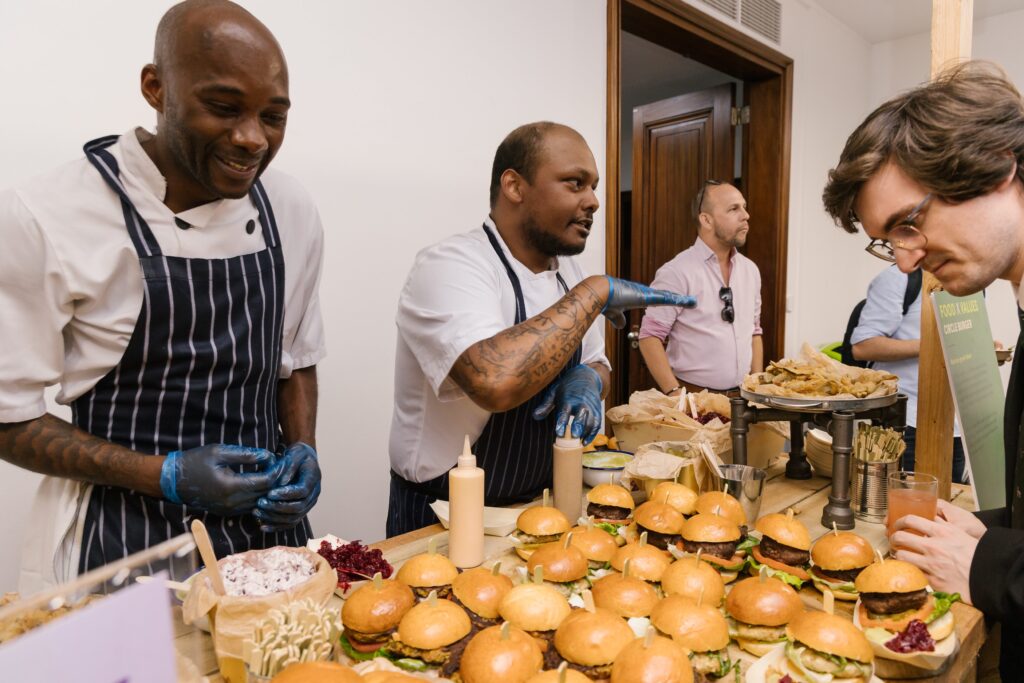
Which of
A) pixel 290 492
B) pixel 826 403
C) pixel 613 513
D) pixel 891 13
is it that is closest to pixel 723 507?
pixel 613 513

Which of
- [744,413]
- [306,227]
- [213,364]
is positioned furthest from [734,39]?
[213,364]

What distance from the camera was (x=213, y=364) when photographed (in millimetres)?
1497

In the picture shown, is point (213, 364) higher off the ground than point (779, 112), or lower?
lower

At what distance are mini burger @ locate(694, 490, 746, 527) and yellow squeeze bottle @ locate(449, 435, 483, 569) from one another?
507 mm

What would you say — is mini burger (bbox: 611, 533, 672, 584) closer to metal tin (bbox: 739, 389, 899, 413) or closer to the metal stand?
the metal stand

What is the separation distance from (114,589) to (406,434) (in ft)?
4.92

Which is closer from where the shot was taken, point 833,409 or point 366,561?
point 366,561

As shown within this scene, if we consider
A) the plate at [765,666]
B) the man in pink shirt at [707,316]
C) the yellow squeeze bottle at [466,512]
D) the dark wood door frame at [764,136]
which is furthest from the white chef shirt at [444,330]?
the dark wood door frame at [764,136]

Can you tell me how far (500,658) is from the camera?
0.95 meters

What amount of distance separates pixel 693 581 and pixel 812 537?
0.64m

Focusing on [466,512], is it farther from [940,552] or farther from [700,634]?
[940,552]

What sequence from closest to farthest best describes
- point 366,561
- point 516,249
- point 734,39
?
point 366,561 → point 516,249 → point 734,39

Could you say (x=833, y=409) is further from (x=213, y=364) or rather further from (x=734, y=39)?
(x=734, y=39)

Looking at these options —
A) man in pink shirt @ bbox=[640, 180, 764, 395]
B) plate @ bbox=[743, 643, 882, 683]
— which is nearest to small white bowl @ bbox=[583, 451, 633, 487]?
plate @ bbox=[743, 643, 882, 683]
